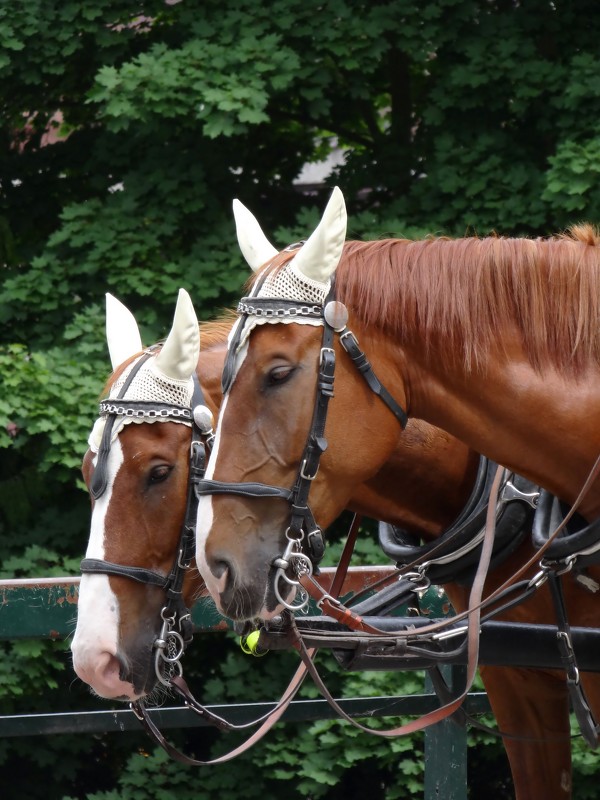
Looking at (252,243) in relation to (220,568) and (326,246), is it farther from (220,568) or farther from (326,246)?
(220,568)

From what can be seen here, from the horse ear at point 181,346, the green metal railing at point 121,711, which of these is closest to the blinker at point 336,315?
the horse ear at point 181,346

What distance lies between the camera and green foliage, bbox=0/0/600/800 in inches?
207

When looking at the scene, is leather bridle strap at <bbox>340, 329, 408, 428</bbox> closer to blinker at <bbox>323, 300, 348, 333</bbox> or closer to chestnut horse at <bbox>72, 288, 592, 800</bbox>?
blinker at <bbox>323, 300, 348, 333</bbox>

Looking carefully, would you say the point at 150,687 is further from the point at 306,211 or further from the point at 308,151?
the point at 308,151

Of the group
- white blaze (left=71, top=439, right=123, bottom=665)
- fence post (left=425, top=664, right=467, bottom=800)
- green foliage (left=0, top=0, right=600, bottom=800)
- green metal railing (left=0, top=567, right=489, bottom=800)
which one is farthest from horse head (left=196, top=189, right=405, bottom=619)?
green foliage (left=0, top=0, right=600, bottom=800)

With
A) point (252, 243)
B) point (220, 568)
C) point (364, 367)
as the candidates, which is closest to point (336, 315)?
point (364, 367)

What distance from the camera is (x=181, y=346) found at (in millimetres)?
3055

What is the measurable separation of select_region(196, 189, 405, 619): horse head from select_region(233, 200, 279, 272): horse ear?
0.71 feet

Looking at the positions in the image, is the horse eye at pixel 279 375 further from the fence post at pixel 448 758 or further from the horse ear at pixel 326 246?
the fence post at pixel 448 758

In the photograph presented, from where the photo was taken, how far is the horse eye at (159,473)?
299 centimetres

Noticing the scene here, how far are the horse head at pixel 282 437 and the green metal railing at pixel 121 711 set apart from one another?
1192 millimetres

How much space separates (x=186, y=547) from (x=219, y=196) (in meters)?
3.28

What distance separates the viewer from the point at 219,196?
5980 millimetres

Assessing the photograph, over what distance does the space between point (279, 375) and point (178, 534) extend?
723 millimetres
